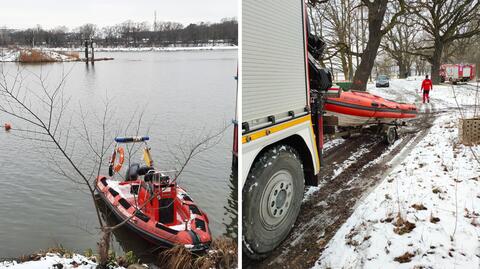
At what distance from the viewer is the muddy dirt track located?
2858 millimetres

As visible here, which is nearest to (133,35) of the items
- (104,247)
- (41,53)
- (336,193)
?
(104,247)

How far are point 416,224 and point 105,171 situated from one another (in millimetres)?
8522

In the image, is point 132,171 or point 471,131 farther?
point 132,171

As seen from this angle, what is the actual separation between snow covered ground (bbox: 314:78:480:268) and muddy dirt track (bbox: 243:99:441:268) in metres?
0.12

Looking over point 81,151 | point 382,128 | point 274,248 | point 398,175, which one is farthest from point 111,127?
point 274,248

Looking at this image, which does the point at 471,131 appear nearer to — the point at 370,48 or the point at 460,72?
the point at 370,48

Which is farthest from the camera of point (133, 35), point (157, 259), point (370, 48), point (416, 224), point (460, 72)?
point (460, 72)

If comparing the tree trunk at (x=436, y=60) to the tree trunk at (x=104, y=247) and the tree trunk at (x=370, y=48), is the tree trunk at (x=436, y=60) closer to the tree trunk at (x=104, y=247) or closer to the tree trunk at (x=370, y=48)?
the tree trunk at (x=370, y=48)

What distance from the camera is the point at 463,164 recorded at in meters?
4.65

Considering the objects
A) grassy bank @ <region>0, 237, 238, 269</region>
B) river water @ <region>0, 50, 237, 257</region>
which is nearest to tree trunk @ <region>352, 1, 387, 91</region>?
river water @ <region>0, 50, 237, 257</region>

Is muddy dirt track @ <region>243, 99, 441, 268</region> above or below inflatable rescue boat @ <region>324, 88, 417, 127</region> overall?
below

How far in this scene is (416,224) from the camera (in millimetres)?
3066

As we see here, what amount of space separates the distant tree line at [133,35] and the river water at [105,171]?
0.46m

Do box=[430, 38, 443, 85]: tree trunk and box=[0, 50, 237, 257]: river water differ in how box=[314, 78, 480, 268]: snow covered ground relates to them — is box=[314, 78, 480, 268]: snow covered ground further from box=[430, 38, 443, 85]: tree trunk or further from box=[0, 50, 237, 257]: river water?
box=[430, 38, 443, 85]: tree trunk
